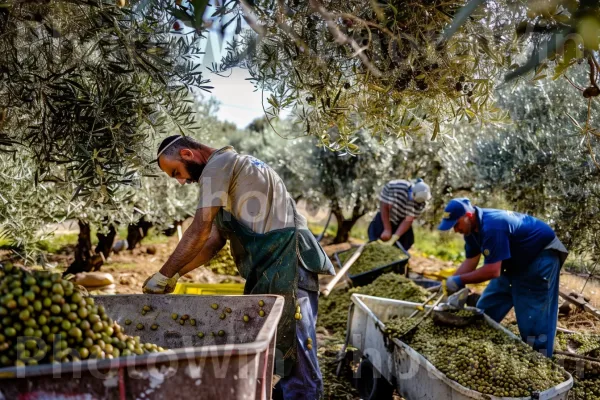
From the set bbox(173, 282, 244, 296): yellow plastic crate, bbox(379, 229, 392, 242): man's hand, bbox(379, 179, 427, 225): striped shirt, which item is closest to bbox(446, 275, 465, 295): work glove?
bbox(173, 282, 244, 296): yellow plastic crate

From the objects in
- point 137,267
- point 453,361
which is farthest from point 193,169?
point 137,267

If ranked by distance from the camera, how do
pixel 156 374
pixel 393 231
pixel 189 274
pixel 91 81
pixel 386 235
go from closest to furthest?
1. pixel 156 374
2. pixel 91 81
3. pixel 189 274
4. pixel 386 235
5. pixel 393 231

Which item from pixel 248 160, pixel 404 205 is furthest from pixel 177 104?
pixel 404 205

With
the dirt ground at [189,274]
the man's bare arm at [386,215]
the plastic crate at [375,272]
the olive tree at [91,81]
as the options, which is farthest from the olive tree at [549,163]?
the olive tree at [91,81]

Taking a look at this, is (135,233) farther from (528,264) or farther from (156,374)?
(156,374)

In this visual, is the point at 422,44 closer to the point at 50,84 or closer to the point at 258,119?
the point at 50,84

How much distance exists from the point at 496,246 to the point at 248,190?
2.52 meters

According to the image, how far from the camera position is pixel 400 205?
8.89 m

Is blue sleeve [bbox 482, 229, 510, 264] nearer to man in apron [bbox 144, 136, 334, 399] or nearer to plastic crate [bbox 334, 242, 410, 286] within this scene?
man in apron [bbox 144, 136, 334, 399]

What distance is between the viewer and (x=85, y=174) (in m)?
3.48

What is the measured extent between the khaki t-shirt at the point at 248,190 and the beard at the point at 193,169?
0.44ft

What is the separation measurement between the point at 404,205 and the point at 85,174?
617cm

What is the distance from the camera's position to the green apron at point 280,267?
3.79 metres

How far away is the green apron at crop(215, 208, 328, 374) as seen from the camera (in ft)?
12.5
